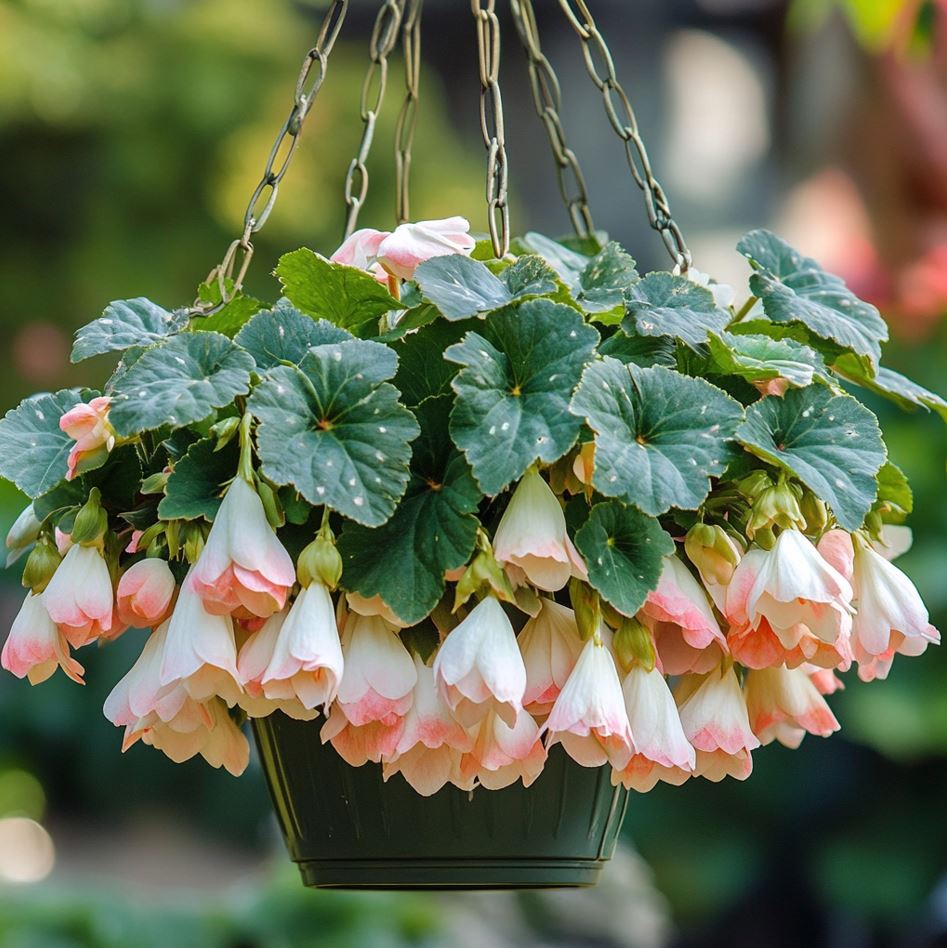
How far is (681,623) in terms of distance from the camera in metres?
0.66

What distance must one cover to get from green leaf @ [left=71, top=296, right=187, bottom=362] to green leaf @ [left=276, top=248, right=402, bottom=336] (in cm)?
7

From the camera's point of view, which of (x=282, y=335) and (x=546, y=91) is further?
(x=546, y=91)

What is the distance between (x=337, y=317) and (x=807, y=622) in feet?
0.99

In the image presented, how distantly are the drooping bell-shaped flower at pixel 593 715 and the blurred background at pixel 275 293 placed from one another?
165 centimetres

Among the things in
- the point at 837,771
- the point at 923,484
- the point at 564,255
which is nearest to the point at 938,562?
the point at 923,484

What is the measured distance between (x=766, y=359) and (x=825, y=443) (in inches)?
2.4

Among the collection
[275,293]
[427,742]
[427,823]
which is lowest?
[275,293]

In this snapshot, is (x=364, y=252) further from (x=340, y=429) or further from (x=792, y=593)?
(x=792, y=593)

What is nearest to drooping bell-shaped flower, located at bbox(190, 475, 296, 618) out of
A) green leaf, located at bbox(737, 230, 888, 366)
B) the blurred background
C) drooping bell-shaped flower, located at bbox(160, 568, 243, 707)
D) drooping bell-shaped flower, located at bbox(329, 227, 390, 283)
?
drooping bell-shaped flower, located at bbox(160, 568, 243, 707)

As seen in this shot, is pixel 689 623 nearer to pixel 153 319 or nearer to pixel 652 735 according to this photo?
pixel 652 735

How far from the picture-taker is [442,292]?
68cm

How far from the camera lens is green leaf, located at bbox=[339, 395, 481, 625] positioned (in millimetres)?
640

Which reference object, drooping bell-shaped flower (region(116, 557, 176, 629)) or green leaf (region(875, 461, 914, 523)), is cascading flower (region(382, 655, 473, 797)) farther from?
green leaf (region(875, 461, 914, 523))

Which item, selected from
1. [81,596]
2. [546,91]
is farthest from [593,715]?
[546,91]
